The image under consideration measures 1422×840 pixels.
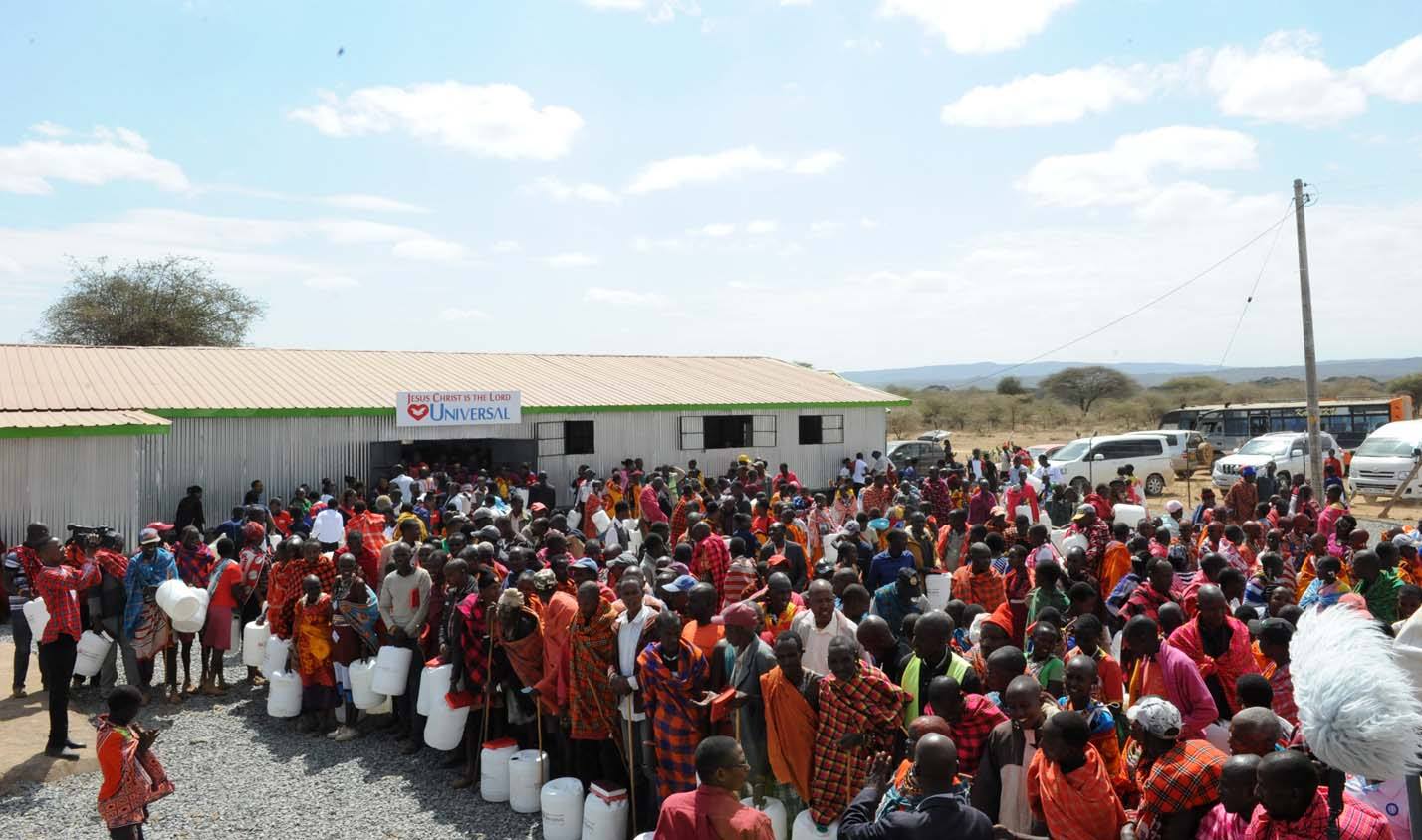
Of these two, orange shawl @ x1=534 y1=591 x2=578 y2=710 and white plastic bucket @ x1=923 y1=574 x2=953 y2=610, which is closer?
orange shawl @ x1=534 y1=591 x2=578 y2=710

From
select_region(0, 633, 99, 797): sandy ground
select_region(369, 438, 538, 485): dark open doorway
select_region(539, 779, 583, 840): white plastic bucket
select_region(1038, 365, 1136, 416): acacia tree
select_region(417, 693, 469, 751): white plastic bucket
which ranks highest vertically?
select_region(1038, 365, 1136, 416): acacia tree

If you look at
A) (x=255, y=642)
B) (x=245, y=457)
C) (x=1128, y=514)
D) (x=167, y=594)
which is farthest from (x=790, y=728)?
(x=245, y=457)

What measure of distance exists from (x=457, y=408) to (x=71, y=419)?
23.5ft

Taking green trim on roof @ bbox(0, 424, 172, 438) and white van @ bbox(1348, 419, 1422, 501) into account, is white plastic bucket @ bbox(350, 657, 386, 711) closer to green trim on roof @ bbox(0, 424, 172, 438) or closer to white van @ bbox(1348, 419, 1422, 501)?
green trim on roof @ bbox(0, 424, 172, 438)

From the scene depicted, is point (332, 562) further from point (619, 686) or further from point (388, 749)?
point (619, 686)

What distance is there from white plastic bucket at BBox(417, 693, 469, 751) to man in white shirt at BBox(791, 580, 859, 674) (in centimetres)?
273

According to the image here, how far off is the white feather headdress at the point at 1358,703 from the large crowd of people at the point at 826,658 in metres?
0.39

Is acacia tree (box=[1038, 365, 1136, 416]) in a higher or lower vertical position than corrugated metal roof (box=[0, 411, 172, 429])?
higher

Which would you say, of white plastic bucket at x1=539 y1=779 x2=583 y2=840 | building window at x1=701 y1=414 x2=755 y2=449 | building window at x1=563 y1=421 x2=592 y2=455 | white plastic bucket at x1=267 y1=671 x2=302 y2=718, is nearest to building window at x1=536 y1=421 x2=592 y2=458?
building window at x1=563 y1=421 x2=592 y2=455

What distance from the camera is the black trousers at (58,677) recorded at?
7.55 metres

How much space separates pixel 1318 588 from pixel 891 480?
9.20 m

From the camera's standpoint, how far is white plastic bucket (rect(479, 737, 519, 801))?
6.74 metres

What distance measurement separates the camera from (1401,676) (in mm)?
2818

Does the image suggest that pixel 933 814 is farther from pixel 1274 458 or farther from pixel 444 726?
pixel 1274 458
